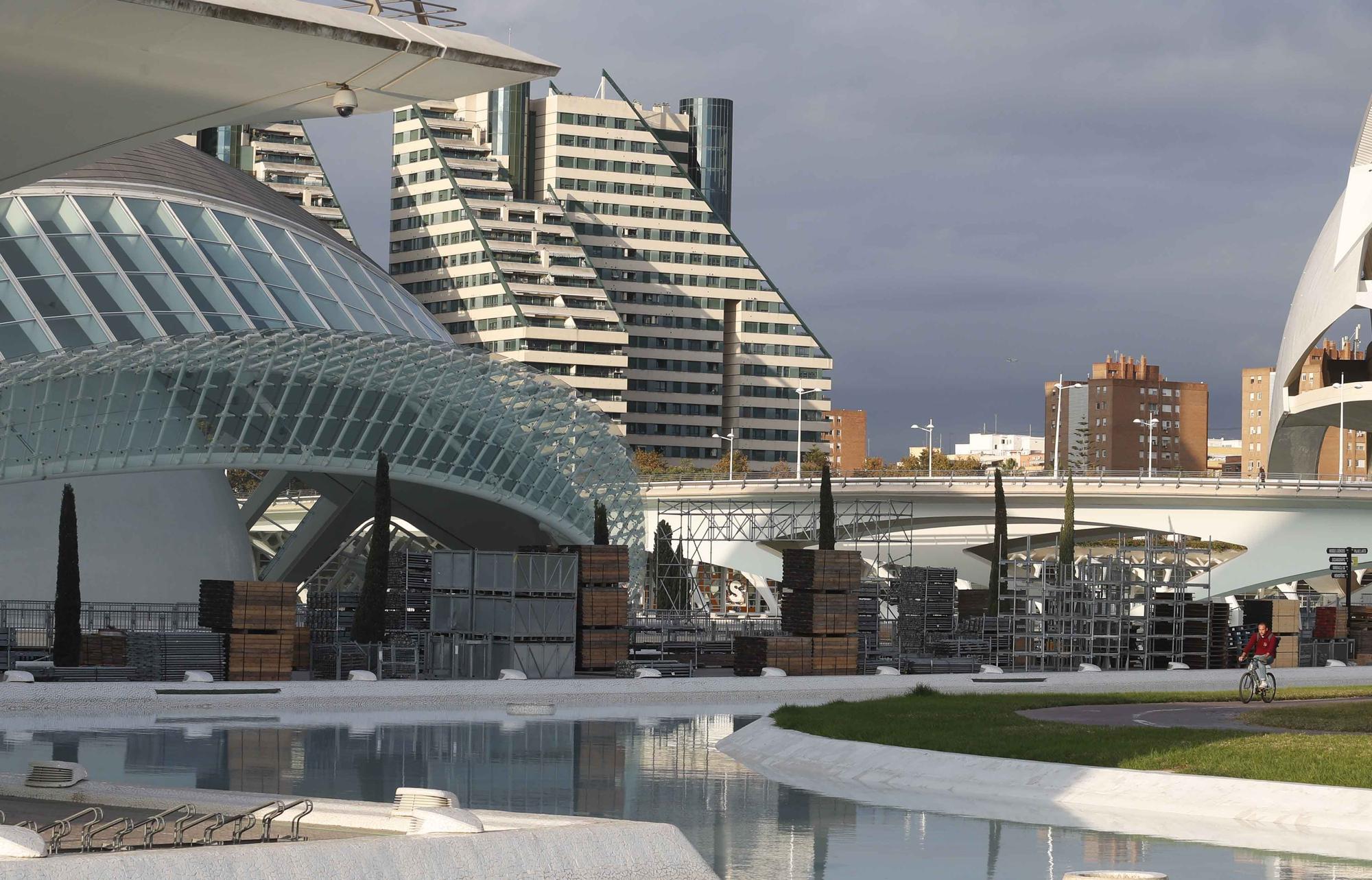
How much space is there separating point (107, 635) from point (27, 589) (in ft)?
34.6

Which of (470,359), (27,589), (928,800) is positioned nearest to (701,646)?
(470,359)

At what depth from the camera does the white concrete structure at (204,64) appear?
32.0 feet

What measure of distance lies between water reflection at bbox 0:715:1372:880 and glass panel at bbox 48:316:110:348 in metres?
19.3

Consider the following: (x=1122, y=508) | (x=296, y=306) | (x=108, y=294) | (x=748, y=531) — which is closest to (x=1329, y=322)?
(x=1122, y=508)

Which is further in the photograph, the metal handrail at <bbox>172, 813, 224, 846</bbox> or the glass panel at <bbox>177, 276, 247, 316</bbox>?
the glass panel at <bbox>177, 276, 247, 316</bbox>

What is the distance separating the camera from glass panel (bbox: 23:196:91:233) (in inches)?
1873

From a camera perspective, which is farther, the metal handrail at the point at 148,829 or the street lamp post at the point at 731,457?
the street lamp post at the point at 731,457

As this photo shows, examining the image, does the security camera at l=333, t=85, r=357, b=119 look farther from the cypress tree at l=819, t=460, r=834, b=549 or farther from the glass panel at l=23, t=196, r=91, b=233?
the cypress tree at l=819, t=460, r=834, b=549

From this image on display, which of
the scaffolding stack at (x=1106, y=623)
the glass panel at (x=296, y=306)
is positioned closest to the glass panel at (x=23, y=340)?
the glass panel at (x=296, y=306)

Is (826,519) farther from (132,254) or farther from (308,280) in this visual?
(132,254)

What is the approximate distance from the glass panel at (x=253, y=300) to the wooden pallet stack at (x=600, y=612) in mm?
15153

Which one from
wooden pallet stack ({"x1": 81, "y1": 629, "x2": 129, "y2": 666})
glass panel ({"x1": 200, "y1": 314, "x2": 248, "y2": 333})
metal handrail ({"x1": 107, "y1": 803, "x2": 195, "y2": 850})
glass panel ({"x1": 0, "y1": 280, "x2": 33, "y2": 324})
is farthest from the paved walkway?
glass panel ({"x1": 0, "y1": 280, "x2": 33, "y2": 324})

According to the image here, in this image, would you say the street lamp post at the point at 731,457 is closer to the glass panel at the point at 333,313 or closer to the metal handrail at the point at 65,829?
the glass panel at the point at 333,313

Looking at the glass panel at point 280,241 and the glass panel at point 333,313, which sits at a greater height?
the glass panel at point 280,241
